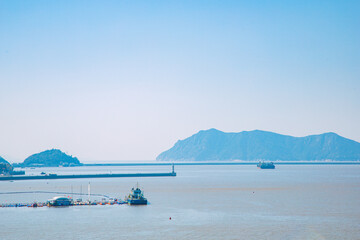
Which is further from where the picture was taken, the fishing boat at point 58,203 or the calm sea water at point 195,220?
the fishing boat at point 58,203

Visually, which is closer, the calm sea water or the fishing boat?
the calm sea water

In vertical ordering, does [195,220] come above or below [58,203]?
below

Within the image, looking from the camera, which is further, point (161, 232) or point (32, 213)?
point (32, 213)

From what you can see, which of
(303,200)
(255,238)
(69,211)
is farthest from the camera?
(303,200)

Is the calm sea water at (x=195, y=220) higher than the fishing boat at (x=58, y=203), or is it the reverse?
the fishing boat at (x=58, y=203)

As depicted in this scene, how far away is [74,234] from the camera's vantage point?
58.6m

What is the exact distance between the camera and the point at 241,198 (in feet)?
339

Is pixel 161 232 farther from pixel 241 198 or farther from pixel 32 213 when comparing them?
pixel 241 198

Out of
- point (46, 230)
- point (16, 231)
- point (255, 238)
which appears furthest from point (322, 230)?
point (16, 231)

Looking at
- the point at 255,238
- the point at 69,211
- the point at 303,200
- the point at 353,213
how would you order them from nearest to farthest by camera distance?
1. the point at 255,238
2. the point at 353,213
3. the point at 69,211
4. the point at 303,200

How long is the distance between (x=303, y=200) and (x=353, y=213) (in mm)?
20391

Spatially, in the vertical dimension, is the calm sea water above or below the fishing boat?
below

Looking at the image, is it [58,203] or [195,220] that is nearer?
[195,220]

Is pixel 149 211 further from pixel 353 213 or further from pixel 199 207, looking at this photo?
pixel 353 213
